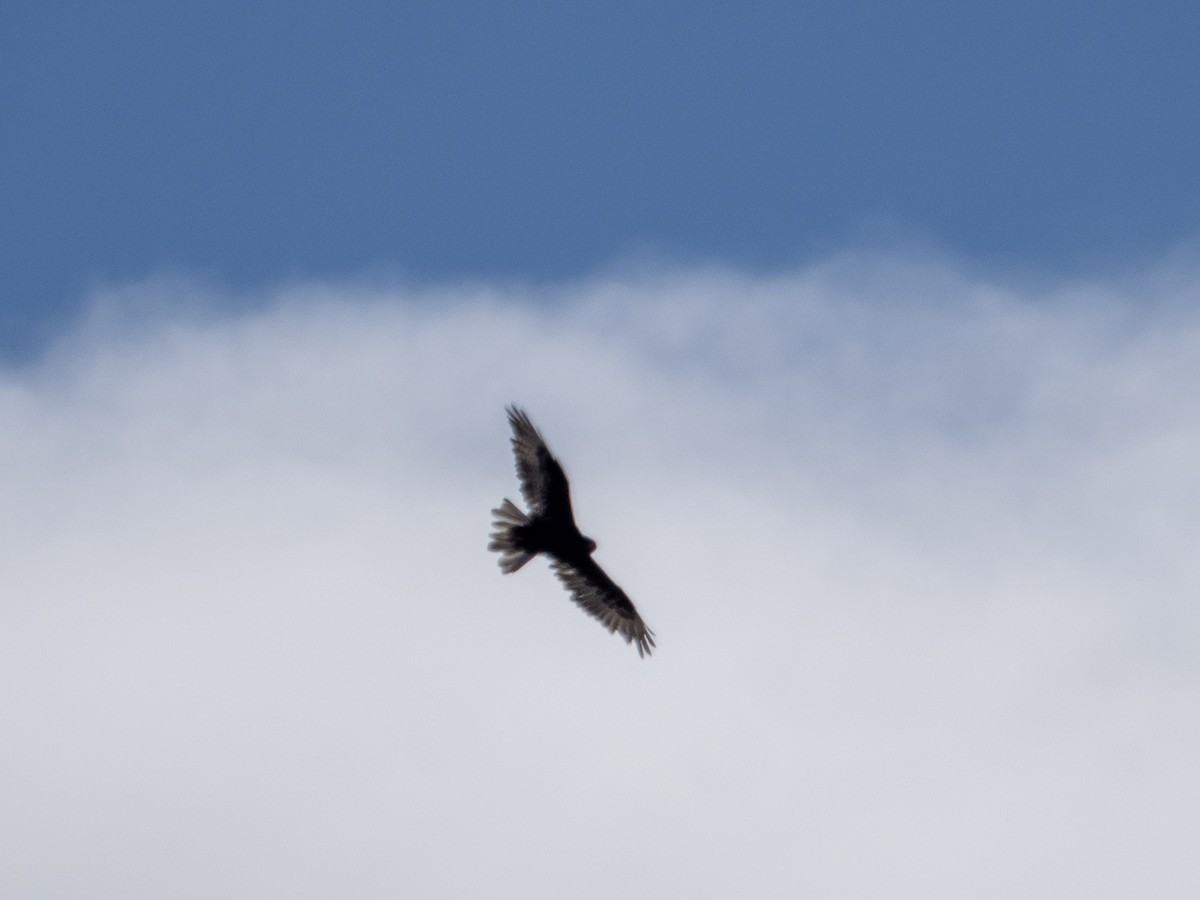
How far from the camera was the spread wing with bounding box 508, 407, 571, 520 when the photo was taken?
2752cm

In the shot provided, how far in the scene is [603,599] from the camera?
1187 inches

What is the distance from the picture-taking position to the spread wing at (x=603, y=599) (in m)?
29.5

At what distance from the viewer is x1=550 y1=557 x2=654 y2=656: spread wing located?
29.5 m

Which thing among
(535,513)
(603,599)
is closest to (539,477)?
(535,513)

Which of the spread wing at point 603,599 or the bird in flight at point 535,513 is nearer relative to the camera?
the bird in flight at point 535,513

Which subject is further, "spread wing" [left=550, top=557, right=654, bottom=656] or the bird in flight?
"spread wing" [left=550, top=557, right=654, bottom=656]

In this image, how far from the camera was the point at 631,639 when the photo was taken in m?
30.4

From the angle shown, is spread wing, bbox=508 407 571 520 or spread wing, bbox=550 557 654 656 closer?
spread wing, bbox=508 407 571 520

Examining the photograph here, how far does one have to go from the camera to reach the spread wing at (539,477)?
27516mm

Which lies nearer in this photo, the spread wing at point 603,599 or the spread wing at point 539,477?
the spread wing at point 539,477

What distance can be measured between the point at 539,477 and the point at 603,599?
11.7 feet

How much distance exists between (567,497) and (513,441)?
1.27 metres

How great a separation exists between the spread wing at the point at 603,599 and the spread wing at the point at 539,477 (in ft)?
5.79

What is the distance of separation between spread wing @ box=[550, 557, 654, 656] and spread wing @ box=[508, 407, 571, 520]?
176cm
